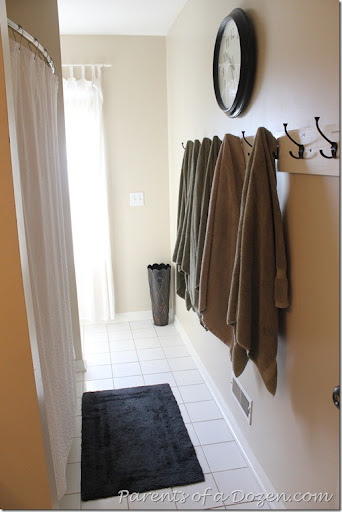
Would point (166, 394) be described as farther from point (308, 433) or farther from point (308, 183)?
point (308, 183)

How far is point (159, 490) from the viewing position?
1.97 meters

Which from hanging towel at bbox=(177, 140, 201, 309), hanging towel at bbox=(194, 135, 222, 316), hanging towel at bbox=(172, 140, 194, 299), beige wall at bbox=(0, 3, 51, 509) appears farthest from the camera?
hanging towel at bbox=(172, 140, 194, 299)

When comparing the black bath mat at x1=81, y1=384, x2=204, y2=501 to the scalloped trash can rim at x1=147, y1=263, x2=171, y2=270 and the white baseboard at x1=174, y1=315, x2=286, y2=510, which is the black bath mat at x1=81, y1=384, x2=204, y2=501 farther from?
the scalloped trash can rim at x1=147, y1=263, x2=171, y2=270

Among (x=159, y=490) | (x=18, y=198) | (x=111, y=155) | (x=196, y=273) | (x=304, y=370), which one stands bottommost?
(x=159, y=490)

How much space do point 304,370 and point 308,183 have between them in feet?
2.12

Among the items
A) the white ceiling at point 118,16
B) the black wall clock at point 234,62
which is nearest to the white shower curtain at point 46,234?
the black wall clock at point 234,62

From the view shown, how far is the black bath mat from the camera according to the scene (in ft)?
6.61

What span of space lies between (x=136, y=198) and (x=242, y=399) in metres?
2.14

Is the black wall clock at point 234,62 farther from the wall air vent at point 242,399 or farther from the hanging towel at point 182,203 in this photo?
the wall air vent at point 242,399

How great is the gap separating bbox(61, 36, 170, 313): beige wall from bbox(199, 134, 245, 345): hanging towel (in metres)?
1.93

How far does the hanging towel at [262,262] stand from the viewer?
1546mm

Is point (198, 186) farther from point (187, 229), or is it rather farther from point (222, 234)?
point (222, 234)

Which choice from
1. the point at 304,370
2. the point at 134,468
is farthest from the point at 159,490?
the point at 304,370

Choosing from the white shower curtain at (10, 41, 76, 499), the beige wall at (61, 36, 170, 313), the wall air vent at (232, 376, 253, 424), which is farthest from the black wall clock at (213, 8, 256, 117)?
the beige wall at (61, 36, 170, 313)
